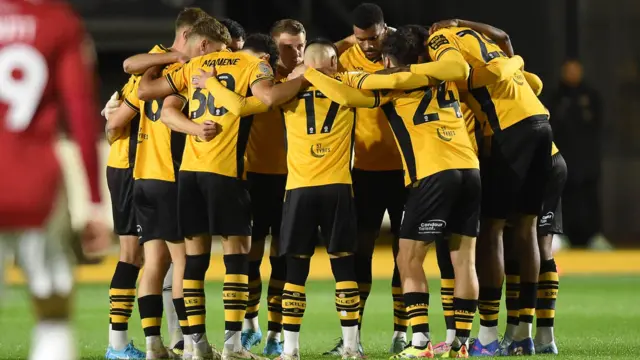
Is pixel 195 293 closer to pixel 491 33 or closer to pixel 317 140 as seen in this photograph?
pixel 317 140

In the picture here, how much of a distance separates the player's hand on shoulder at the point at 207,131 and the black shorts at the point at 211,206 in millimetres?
224

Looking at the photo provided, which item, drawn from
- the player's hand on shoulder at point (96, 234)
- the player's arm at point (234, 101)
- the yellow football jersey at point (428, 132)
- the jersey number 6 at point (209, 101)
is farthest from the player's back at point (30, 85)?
the yellow football jersey at point (428, 132)

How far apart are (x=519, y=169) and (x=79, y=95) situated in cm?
418

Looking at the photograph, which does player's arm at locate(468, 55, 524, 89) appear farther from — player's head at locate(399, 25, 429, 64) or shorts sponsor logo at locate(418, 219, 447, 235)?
shorts sponsor logo at locate(418, 219, 447, 235)

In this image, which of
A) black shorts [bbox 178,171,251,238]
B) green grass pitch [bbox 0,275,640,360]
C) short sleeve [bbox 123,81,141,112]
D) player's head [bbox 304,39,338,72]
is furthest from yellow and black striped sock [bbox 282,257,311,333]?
short sleeve [bbox 123,81,141,112]

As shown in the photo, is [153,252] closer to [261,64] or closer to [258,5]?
[261,64]

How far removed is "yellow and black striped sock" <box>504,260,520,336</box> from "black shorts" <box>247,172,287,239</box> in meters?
1.62

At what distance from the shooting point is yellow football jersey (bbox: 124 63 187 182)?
8.02 meters

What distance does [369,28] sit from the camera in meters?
8.53

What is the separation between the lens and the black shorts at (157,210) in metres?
→ 7.91

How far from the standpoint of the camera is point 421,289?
25.6ft

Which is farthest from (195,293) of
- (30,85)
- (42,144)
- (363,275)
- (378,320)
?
(378,320)

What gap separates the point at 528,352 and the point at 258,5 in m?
12.0

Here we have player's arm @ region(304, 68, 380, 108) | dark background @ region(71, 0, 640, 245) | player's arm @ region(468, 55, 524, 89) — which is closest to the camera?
player's arm @ region(304, 68, 380, 108)
